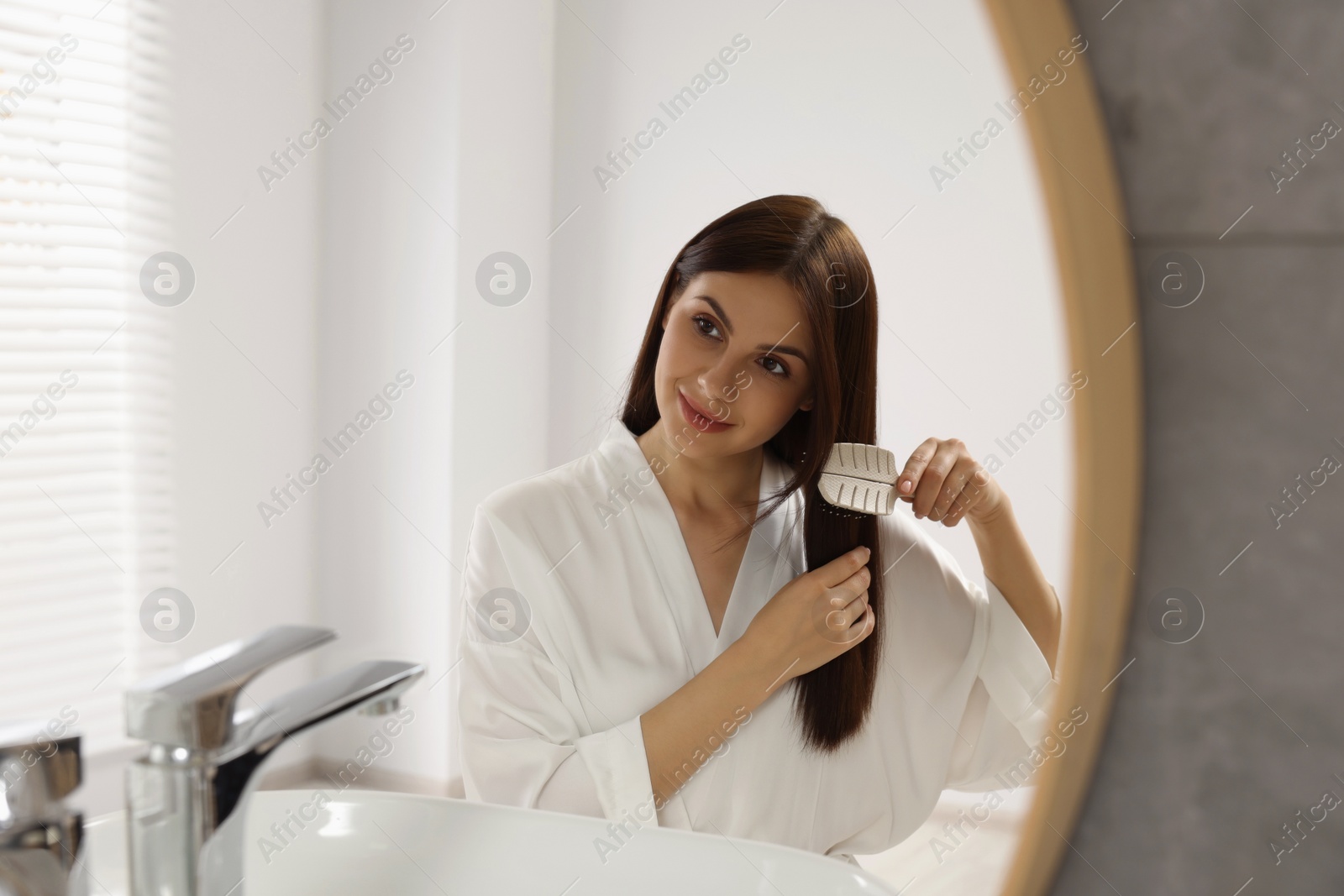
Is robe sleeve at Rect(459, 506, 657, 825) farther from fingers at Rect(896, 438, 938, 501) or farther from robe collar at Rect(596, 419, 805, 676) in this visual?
fingers at Rect(896, 438, 938, 501)

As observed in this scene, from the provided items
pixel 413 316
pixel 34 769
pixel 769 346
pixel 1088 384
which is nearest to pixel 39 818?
pixel 34 769

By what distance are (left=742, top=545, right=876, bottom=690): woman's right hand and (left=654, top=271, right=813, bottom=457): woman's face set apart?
0.08m

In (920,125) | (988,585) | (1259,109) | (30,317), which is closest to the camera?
(1259,109)

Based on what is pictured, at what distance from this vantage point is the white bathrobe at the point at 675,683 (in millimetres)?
446

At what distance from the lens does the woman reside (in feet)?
1.45

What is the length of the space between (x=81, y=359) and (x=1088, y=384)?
1.06 metres

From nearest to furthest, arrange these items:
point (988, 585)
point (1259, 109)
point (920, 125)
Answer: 1. point (1259, 109)
2. point (988, 585)
3. point (920, 125)

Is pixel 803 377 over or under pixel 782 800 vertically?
over

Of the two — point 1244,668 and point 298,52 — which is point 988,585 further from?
point 298,52

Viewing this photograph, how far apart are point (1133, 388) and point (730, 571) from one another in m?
0.34

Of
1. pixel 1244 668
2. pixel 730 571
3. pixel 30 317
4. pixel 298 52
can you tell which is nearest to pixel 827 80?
pixel 298 52

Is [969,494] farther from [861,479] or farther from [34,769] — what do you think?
[34,769]

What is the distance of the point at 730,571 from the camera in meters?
0.50

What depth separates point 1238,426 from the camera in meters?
0.17
